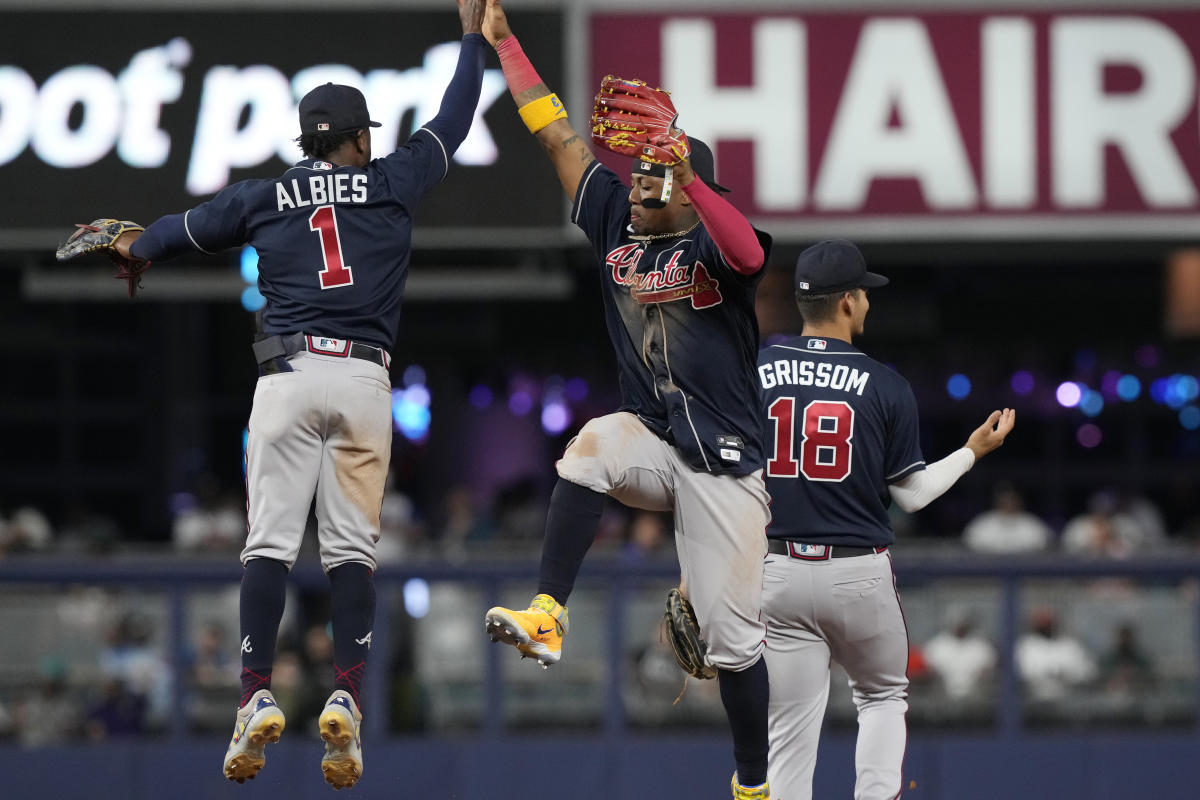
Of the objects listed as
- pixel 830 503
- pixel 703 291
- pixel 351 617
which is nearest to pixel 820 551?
pixel 830 503

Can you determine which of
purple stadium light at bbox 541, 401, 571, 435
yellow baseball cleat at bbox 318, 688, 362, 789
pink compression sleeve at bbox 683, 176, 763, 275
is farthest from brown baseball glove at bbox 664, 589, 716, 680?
purple stadium light at bbox 541, 401, 571, 435

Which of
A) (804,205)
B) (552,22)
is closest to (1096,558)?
(804,205)

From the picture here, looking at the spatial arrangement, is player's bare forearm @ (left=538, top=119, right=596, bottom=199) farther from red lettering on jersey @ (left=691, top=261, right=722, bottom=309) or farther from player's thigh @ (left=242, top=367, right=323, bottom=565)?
player's thigh @ (left=242, top=367, right=323, bottom=565)

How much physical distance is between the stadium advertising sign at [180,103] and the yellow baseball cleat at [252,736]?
5.92m

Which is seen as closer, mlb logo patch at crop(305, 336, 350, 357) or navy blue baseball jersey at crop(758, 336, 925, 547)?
mlb logo patch at crop(305, 336, 350, 357)

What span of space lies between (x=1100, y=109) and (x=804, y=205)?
1991mm

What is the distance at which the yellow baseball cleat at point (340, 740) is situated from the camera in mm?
5176

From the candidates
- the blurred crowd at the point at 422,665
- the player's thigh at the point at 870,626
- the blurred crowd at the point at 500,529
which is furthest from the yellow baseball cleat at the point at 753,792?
the blurred crowd at the point at 500,529

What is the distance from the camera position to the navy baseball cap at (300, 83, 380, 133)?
219 inches

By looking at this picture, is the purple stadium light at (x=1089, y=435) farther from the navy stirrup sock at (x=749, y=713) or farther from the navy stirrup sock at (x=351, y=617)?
the navy stirrup sock at (x=351, y=617)

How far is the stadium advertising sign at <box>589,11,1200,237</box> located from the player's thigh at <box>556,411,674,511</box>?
5.68 meters

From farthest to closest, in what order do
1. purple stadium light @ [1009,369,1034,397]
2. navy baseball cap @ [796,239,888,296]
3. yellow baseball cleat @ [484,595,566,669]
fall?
1. purple stadium light @ [1009,369,1034,397]
2. navy baseball cap @ [796,239,888,296]
3. yellow baseball cleat @ [484,595,566,669]

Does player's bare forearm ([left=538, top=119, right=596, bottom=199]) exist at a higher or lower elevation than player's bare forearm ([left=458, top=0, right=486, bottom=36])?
lower

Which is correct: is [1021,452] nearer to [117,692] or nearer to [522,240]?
[522,240]
